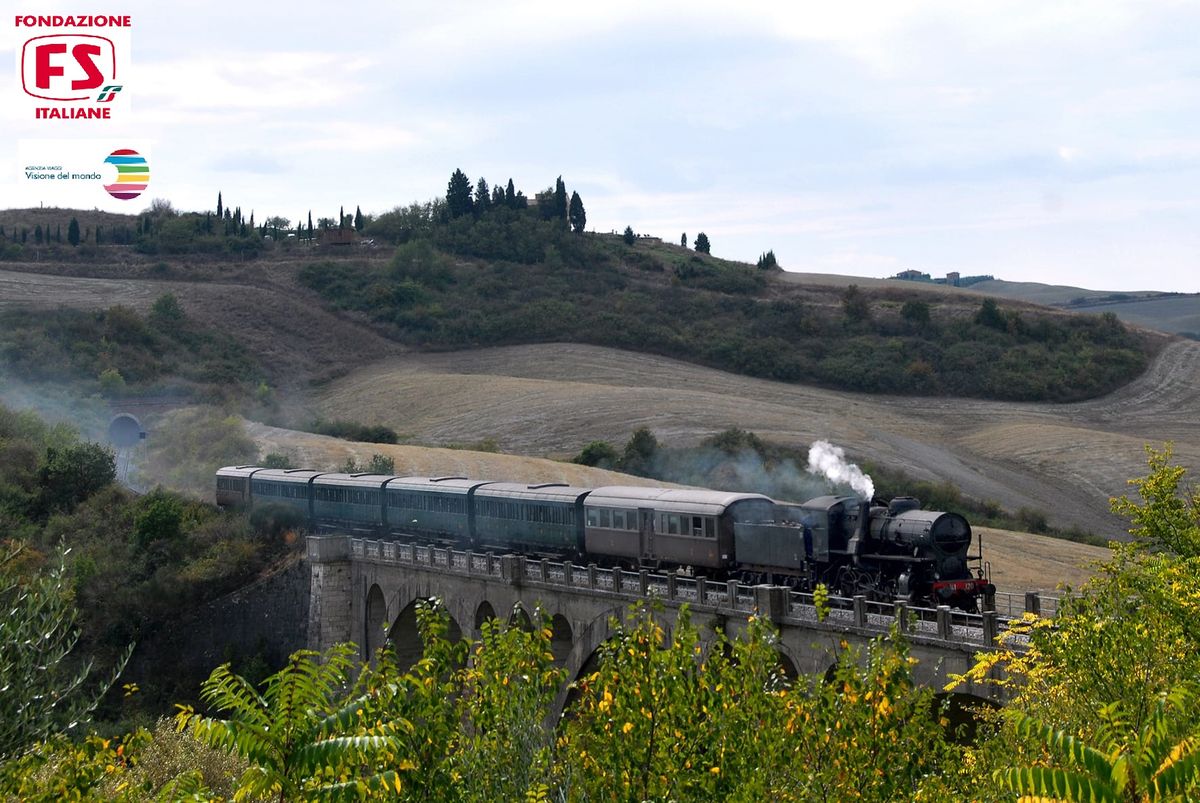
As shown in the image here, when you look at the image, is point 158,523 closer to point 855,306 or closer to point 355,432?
point 355,432

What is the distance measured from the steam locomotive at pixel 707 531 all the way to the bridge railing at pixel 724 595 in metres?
0.74

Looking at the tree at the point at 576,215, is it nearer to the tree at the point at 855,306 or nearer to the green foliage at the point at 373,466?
the tree at the point at 855,306

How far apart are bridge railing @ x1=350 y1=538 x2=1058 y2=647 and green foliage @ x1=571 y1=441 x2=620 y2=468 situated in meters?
27.3

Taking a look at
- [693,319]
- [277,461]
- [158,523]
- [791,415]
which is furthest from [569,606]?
[693,319]

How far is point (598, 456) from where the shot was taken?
7525 centimetres

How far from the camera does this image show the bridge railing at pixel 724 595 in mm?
23797

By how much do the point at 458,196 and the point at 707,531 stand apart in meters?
124

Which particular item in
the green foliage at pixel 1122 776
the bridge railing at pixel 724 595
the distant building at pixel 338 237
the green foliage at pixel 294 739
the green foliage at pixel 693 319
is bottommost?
the bridge railing at pixel 724 595

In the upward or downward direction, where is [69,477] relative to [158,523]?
upward

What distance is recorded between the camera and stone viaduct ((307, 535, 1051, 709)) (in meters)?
24.0

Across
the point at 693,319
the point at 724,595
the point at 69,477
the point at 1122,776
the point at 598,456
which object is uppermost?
the point at 693,319

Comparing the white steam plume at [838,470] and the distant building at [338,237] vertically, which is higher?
the distant building at [338,237]

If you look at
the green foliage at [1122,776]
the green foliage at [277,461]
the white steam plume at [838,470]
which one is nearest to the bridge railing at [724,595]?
the white steam plume at [838,470]

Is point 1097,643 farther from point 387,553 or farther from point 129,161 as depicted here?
point 129,161
